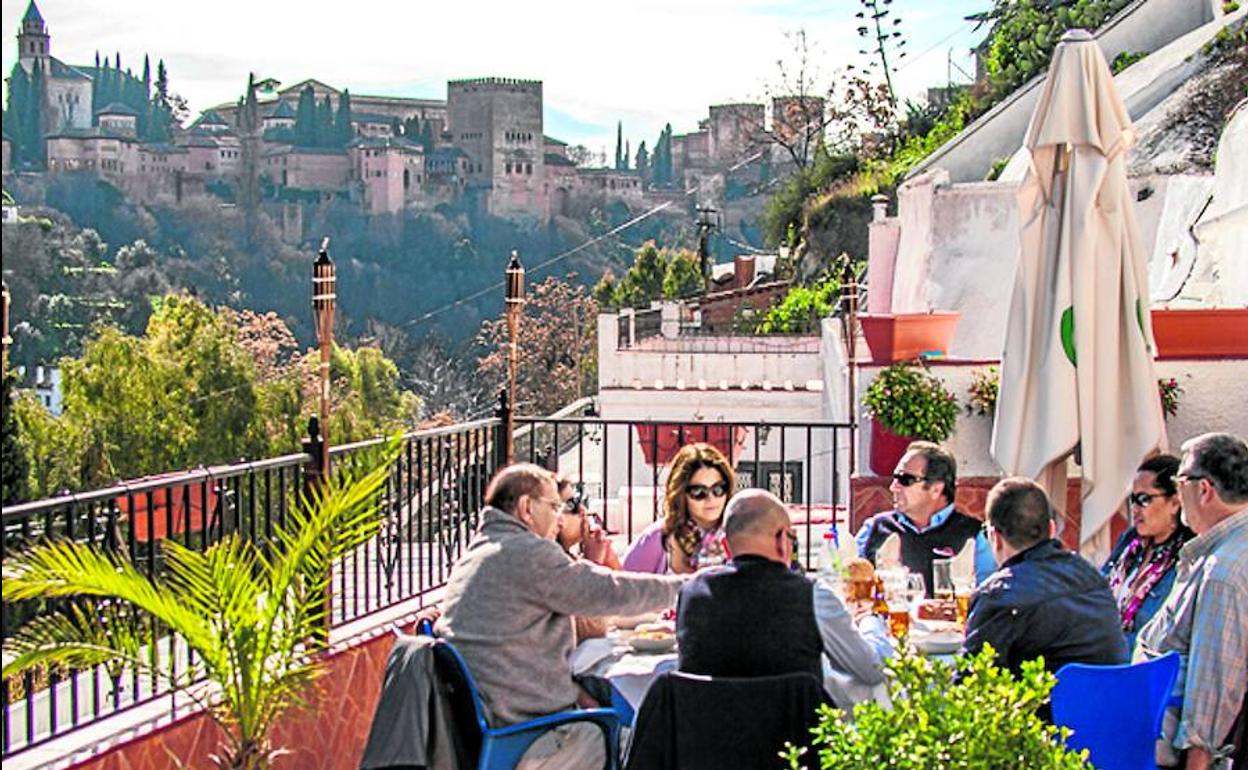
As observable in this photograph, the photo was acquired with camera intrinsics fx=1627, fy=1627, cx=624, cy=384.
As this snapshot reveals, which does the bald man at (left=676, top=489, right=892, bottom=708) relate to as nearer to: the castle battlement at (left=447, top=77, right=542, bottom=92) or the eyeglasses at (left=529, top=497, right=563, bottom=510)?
the eyeglasses at (left=529, top=497, right=563, bottom=510)

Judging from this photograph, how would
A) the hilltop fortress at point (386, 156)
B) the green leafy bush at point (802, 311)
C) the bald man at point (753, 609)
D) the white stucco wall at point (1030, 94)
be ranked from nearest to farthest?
the bald man at point (753, 609), the white stucco wall at point (1030, 94), the green leafy bush at point (802, 311), the hilltop fortress at point (386, 156)

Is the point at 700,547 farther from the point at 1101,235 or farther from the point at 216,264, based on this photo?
the point at 216,264

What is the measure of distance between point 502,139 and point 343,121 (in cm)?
1030

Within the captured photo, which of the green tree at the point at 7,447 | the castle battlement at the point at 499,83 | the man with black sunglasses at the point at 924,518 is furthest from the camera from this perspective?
the castle battlement at the point at 499,83

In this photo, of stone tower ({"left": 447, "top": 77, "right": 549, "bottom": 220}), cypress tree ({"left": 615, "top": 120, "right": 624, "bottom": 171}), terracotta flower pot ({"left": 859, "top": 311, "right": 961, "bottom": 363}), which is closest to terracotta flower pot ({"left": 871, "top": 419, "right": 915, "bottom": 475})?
terracotta flower pot ({"left": 859, "top": 311, "right": 961, "bottom": 363})

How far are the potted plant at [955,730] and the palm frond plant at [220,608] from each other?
5.77 feet

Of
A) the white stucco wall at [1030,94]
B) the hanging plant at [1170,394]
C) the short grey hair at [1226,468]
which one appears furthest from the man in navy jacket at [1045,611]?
the white stucco wall at [1030,94]

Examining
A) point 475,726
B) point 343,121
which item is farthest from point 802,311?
point 343,121

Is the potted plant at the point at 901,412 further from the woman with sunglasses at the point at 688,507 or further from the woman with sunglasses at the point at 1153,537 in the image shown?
the woman with sunglasses at the point at 1153,537

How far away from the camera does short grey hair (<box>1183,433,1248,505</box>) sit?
356cm

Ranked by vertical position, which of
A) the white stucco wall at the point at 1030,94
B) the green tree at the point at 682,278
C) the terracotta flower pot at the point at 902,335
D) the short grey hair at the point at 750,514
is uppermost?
the white stucco wall at the point at 1030,94

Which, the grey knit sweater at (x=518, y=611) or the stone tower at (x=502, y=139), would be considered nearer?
the grey knit sweater at (x=518, y=611)

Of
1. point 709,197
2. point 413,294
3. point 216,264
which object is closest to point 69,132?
point 216,264

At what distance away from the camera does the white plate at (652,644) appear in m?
4.19
